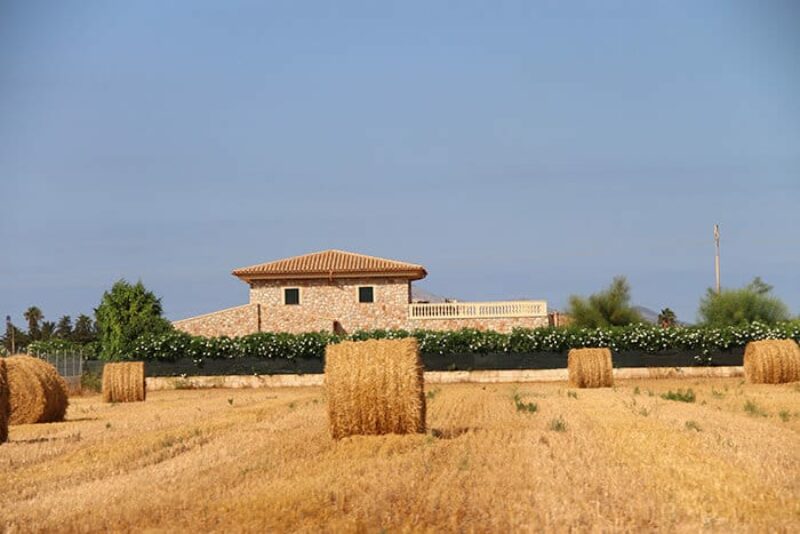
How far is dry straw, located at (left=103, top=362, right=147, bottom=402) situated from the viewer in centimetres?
3150

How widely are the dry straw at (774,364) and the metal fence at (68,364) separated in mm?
22508

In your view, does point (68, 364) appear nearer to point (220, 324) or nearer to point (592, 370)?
point (220, 324)

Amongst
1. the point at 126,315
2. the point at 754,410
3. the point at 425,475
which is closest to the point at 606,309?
the point at 126,315

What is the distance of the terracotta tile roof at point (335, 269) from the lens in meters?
55.3

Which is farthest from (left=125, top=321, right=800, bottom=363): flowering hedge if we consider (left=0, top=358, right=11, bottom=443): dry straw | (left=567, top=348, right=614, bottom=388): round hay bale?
(left=0, top=358, right=11, bottom=443): dry straw

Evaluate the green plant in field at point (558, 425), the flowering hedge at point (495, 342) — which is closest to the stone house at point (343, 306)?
the flowering hedge at point (495, 342)

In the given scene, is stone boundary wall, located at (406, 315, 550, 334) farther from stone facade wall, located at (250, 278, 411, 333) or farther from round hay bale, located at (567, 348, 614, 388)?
round hay bale, located at (567, 348, 614, 388)

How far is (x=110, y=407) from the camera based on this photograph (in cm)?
2948

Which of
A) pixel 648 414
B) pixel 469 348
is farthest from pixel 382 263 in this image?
A: pixel 648 414

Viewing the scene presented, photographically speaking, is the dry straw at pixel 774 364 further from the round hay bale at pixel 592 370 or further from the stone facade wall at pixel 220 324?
the stone facade wall at pixel 220 324

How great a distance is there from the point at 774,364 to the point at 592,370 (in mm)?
4963

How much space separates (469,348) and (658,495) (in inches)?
1342

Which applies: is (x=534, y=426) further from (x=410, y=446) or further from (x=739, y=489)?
(x=739, y=489)

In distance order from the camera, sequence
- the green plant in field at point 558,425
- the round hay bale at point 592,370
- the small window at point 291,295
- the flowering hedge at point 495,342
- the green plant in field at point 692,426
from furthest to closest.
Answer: the small window at point 291,295 < the flowering hedge at point 495,342 < the round hay bale at point 592,370 < the green plant in field at point 558,425 < the green plant in field at point 692,426
